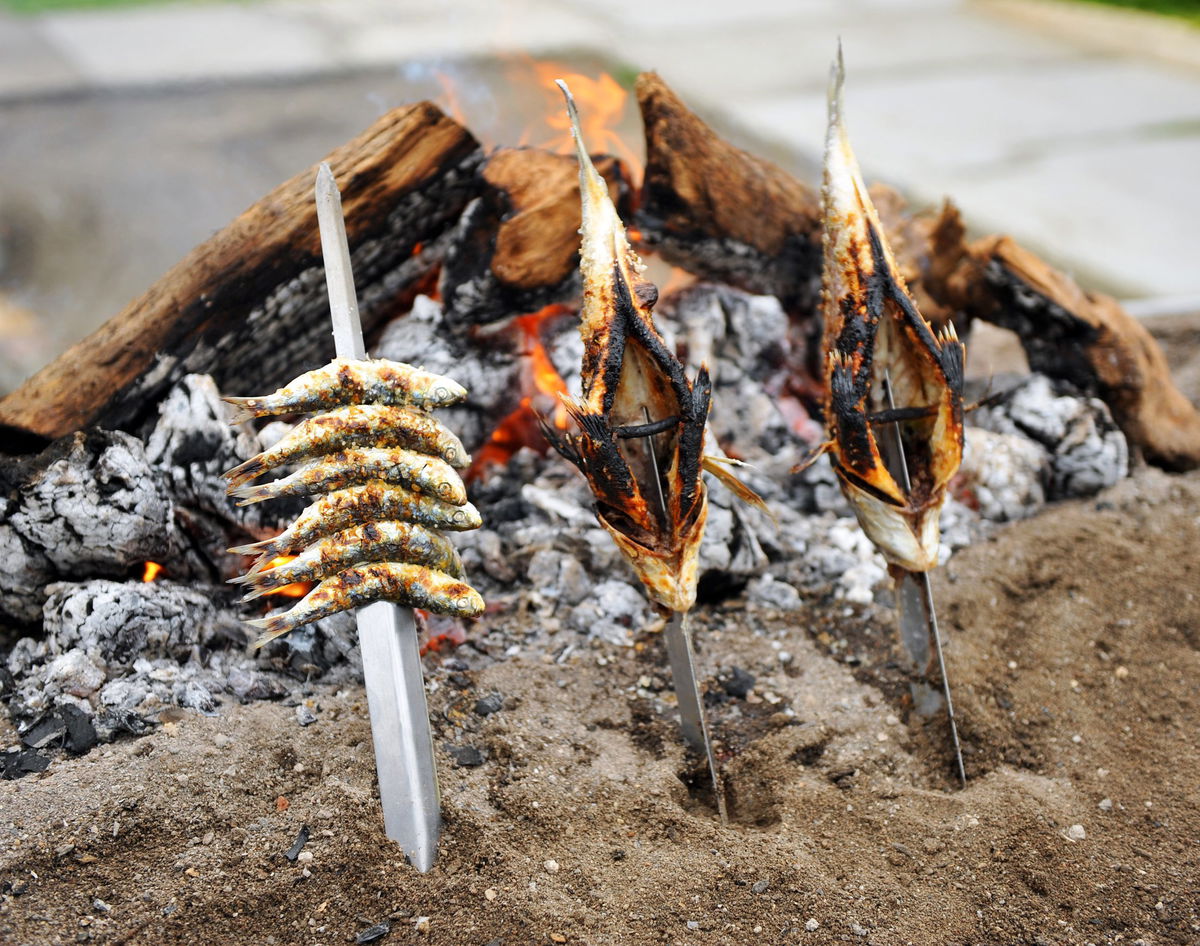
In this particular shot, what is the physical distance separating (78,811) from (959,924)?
1.85 metres

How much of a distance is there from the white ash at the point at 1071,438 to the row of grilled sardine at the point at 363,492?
235 cm

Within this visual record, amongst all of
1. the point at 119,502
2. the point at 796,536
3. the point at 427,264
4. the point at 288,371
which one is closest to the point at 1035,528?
the point at 796,536

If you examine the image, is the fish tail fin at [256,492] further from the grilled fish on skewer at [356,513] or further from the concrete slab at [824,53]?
the concrete slab at [824,53]

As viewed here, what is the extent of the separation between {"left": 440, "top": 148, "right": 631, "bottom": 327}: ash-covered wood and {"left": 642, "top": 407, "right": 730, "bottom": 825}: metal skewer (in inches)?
41.1

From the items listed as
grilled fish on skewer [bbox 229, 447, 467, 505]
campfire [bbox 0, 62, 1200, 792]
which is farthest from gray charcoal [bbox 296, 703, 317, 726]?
grilled fish on skewer [bbox 229, 447, 467, 505]

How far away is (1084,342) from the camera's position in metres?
3.92

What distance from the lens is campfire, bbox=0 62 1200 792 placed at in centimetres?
280

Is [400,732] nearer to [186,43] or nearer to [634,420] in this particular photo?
[634,420]

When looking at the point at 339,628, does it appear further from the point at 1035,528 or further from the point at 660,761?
the point at 1035,528

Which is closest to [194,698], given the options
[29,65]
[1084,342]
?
[1084,342]

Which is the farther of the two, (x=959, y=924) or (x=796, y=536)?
(x=796, y=536)

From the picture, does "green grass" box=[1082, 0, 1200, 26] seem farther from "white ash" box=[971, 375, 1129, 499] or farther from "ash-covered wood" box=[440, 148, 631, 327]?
"ash-covered wood" box=[440, 148, 631, 327]

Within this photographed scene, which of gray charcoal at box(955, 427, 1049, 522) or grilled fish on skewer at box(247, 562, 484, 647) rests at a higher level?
grilled fish on skewer at box(247, 562, 484, 647)

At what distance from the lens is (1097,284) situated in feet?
19.6
